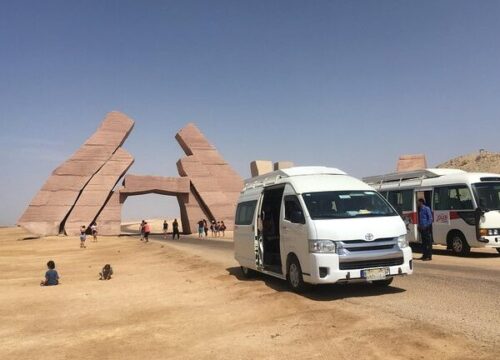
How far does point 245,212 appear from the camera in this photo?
492 inches

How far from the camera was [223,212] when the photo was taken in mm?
47438

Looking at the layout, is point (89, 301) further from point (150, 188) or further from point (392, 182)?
point (150, 188)

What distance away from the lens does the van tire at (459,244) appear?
16328 millimetres

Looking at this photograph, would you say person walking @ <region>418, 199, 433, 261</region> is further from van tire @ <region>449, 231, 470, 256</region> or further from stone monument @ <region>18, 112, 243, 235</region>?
stone monument @ <region>18, 112, 243, 235</region>

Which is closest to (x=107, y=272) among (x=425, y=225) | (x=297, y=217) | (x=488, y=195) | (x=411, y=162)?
(x=297, y=217)

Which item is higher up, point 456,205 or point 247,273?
point 456,205

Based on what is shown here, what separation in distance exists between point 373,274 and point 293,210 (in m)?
2.24

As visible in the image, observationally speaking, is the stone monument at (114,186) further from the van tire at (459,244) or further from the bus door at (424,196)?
the van tire at (459,244)

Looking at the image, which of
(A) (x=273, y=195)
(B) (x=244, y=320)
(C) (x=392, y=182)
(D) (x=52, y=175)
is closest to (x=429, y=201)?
(C) (x=392, y=182)

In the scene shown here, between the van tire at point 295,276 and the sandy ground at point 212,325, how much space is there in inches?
12.5

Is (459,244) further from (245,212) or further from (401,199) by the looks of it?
(245,212)

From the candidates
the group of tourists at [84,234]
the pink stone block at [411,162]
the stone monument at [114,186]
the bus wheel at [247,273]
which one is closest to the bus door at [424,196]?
the bus wheel at [247,273]

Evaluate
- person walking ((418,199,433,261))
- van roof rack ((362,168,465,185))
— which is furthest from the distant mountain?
person walking ((418,199,433,261))

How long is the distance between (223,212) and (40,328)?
39.4 metres
